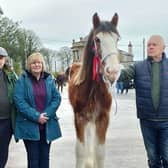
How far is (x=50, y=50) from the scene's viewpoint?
81.2 metres

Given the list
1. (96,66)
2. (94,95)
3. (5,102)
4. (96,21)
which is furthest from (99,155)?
(96,21)

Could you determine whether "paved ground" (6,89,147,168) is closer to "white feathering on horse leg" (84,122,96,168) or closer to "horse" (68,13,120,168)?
"white feathering on horse leg" (84,122,96,168)

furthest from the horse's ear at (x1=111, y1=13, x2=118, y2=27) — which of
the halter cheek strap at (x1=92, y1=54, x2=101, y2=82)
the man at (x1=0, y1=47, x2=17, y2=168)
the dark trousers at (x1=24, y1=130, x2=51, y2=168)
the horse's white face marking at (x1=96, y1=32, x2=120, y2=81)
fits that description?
the dark trousers at (x1=24, y1=130, x2=51, y2=168)

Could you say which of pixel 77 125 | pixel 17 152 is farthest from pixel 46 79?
pixel 17 152

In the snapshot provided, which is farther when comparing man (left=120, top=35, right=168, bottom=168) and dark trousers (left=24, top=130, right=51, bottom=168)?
dark trousers (left=24, top=130, right=51, bottom=168)

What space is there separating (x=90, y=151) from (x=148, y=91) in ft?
4.80

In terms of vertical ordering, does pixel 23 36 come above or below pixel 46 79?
above

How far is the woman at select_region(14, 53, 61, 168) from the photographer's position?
17.8 ft

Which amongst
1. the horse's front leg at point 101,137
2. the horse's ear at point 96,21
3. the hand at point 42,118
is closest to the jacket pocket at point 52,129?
the hand at point 42,118

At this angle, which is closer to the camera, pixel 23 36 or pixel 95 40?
pixel 95 40

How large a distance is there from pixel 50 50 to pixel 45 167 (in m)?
76.1

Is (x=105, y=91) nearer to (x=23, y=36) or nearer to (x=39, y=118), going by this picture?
(x=39, y=118)

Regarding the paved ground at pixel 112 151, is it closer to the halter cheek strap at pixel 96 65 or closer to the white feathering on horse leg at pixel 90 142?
the white feathering on horse leg at pixel 90 142

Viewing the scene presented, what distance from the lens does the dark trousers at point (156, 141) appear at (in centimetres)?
543
